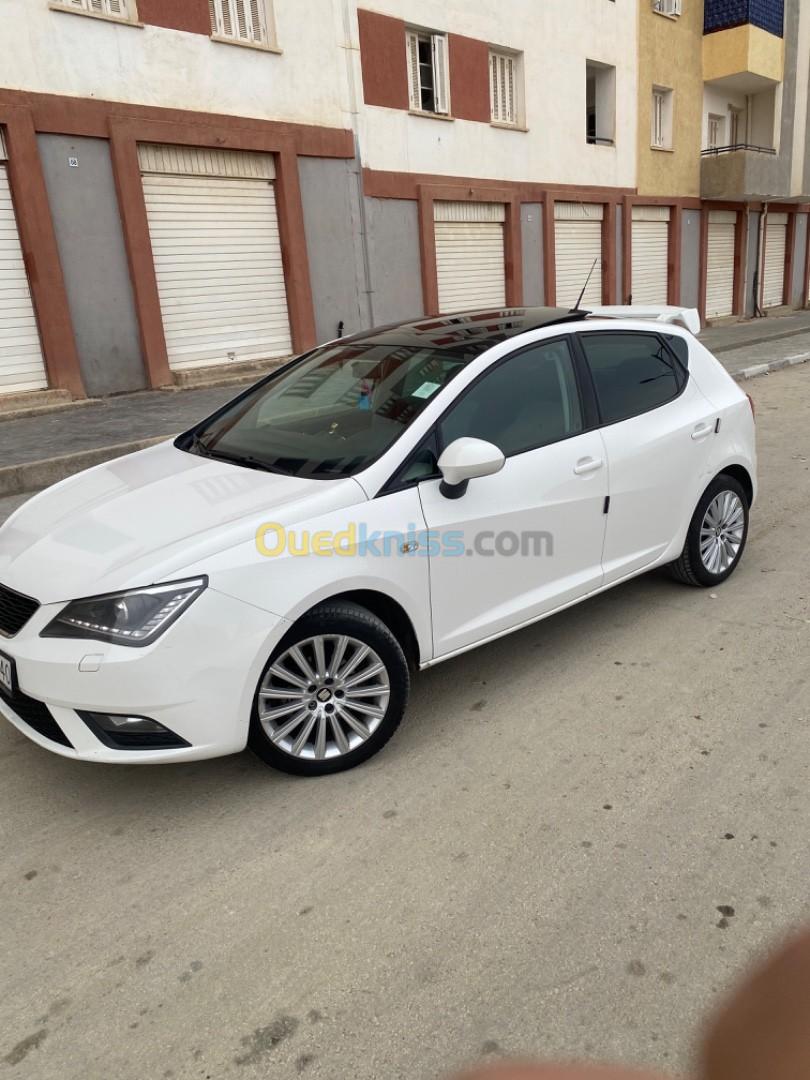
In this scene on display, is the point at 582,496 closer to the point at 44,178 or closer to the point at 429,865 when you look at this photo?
the point at 429,865

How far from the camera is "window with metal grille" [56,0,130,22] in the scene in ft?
33.9

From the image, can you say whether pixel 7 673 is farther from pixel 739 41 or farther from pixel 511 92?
pixel 739 41

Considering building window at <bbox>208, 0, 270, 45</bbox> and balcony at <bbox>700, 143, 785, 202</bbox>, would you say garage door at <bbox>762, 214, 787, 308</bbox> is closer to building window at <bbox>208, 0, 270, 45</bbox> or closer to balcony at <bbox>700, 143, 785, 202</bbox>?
balcony at <bbox>700, 143, 785, 202</bbox>

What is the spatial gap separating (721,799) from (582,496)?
Answer: 1482 millimetres

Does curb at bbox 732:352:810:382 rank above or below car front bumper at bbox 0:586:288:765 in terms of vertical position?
below

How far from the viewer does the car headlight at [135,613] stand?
9.17 feet

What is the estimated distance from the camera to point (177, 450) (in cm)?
414

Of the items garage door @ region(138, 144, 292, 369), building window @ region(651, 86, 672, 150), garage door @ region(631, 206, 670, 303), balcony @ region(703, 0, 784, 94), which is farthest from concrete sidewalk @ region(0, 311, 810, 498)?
balcony @ region(703, 0, 784, 94)

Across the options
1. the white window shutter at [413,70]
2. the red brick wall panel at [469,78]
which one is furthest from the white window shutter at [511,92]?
the white window shutter at [413,70]

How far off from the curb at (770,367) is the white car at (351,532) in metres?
9.41

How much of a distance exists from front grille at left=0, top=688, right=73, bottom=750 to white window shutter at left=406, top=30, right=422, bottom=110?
569 inches

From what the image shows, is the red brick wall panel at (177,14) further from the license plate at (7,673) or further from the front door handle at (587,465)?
the license plate at (7,673)

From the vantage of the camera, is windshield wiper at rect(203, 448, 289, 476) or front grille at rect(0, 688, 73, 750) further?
windshield wiper at rect(203, 448, 289, 476)

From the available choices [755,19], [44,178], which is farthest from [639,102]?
[44,178]
